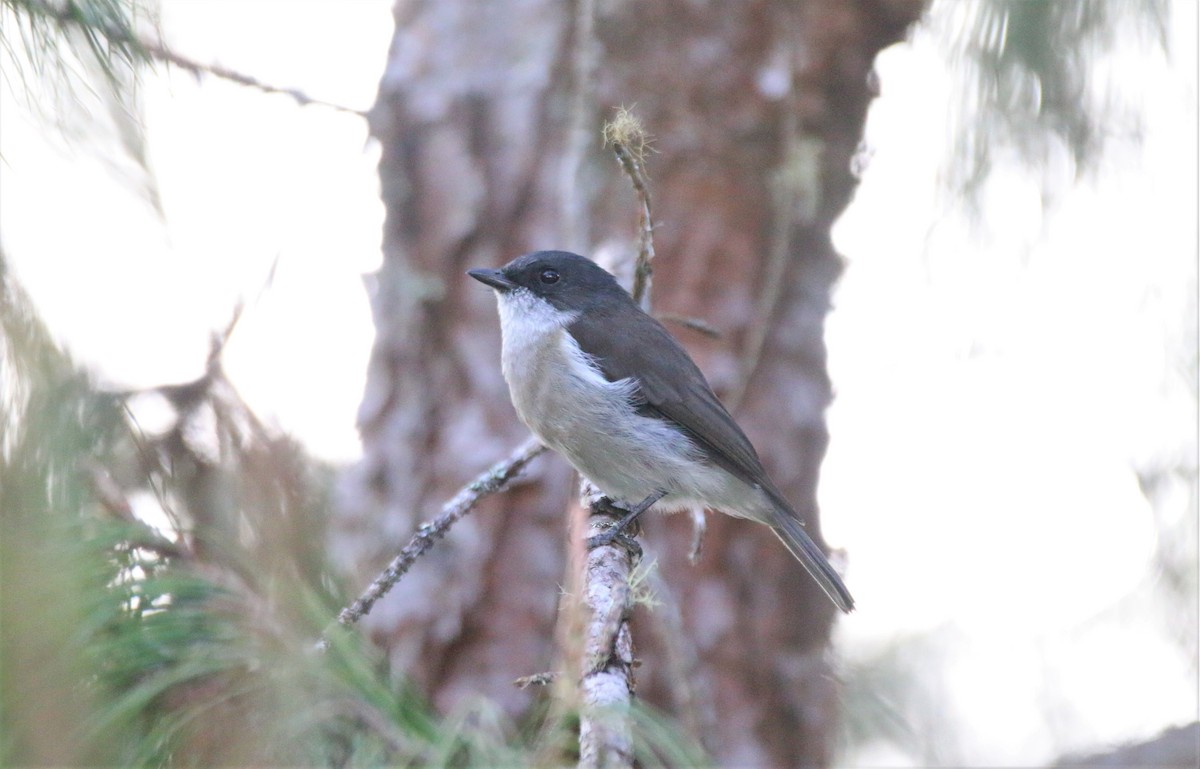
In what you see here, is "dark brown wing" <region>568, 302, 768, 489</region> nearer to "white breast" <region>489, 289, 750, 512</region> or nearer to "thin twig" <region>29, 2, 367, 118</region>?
"white breast" <region>489, 289, 750, 512</region>

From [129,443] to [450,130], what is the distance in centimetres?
285

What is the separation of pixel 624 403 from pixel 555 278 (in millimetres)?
619

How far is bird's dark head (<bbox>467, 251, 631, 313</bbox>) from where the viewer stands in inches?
179

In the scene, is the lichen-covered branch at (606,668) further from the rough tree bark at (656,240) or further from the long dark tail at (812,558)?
the rough tree bark at (656,240)

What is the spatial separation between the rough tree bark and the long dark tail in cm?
44

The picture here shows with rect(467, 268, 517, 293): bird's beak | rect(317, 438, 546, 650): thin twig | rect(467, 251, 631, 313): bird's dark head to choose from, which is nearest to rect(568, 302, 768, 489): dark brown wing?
rect(467, 251, 631, 313): bird's dark head

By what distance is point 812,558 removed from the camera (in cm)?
441

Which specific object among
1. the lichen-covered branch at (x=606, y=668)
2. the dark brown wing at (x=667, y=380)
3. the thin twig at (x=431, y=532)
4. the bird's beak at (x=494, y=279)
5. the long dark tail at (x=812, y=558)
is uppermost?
the bird's beak at (x=494, y=279)

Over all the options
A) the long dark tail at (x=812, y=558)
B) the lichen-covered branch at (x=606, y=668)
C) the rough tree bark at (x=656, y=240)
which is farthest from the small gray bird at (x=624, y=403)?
the lichen-covered branch at (x=606, y=668)

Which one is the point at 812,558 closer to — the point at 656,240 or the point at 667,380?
the point at 667,380

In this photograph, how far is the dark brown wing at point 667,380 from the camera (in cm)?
441

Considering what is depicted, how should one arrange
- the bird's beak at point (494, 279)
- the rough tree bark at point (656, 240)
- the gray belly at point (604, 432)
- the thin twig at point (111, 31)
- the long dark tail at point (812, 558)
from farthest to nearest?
the rough tree bark at point (656, 240)
the bird's beak at point (494, 279)
the long dark tail at point (812, 558)
the gray belly at point (604, 432)
the thin twig at point (111, 31)

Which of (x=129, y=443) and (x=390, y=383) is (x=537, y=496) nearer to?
(x=390, y=383)

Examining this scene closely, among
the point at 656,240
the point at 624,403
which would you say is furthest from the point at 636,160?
the point at 656,240
